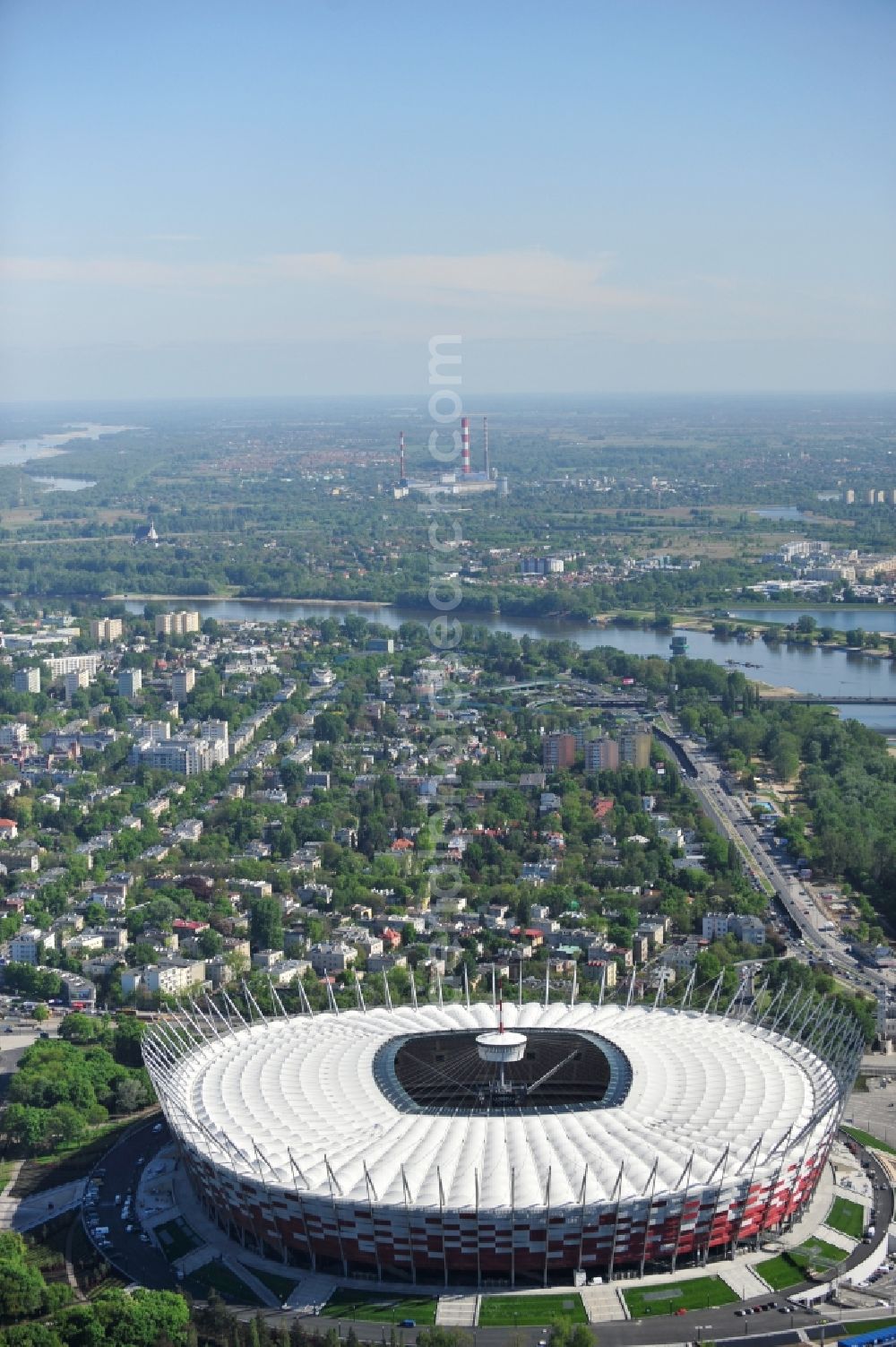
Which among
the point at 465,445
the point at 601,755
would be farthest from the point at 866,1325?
the point at 465,445

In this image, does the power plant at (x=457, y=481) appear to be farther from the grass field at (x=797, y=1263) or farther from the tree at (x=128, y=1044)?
the grass field at (x=797, y=1263)

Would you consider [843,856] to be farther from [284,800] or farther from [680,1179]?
[680,1179]

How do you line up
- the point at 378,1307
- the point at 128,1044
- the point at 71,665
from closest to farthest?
1. the point at 378,1307
2. the point at 128,1044
3. the point at 71,665

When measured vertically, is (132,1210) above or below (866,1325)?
below

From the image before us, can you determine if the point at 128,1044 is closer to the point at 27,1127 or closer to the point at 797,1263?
the point at 27,1127

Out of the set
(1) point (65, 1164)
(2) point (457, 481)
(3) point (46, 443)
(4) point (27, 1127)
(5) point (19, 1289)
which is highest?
(3) point (46, 443)

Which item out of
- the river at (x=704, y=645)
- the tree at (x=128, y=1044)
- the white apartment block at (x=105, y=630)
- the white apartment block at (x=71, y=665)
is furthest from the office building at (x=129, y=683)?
the tree at (x=128, y=1044)

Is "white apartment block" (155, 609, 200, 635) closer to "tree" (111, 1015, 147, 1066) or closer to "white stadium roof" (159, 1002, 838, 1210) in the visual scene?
"tree" (111, 1015, 147, 1066)
